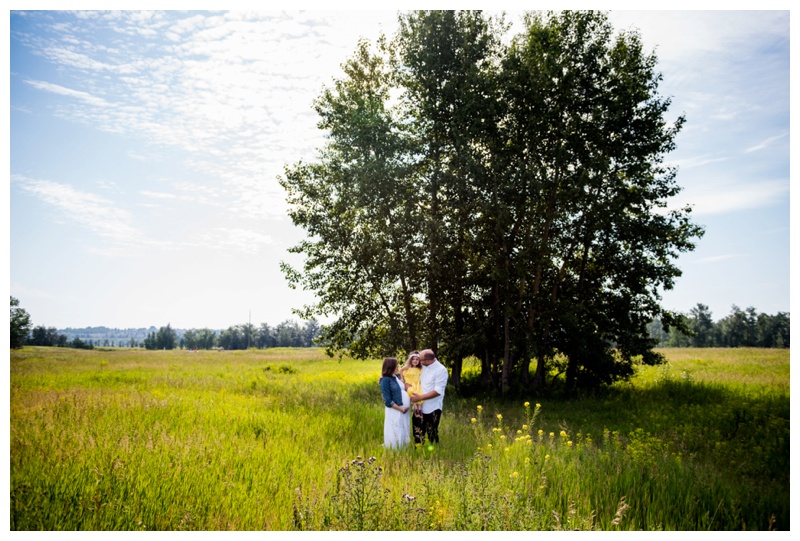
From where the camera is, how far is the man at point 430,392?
24.9ft

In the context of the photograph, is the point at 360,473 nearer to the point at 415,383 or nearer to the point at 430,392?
the point at 430,392

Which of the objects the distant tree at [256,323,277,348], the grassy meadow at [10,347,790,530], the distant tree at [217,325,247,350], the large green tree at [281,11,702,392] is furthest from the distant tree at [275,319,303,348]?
the grassy meadow at [10,347,790,530]

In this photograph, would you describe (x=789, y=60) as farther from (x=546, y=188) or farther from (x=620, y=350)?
(x=620, y=350)

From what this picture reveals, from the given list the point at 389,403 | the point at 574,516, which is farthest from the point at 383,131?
the point at 574,516

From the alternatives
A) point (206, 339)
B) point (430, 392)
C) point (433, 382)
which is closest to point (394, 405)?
point (430, 392)

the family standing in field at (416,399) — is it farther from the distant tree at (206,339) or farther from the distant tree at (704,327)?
the distant tree at (206,339)

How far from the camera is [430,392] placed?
300 inches

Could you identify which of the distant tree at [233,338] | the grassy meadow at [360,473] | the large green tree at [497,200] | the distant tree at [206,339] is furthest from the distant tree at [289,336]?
the grassy meadow at [360,473]

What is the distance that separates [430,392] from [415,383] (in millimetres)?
485

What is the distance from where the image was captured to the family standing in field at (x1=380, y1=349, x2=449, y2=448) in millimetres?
7414

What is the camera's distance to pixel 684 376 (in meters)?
15.7

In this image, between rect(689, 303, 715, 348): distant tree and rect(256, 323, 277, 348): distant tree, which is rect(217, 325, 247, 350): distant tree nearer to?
rect(256, 323, 277, 348): distant tree

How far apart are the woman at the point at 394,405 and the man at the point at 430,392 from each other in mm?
305

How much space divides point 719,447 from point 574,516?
14.7 ft
